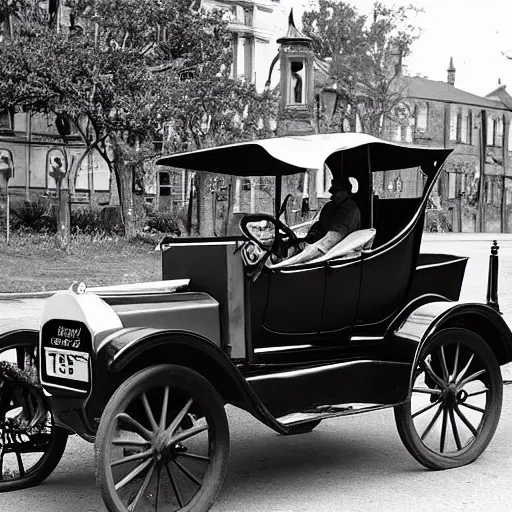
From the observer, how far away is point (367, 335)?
21.4 feet

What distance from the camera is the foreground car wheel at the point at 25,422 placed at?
576cm

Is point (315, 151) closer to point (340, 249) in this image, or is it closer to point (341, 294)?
point (340, 249)

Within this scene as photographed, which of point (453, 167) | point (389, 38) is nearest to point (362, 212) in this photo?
point (389, 38)

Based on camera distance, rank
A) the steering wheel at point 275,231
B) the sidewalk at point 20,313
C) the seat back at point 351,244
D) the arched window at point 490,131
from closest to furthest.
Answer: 1. the steering wheel at point 275,231
2. the seat back at point 351,244
3. the sidewalk at point 20,313
4. the arched window at point 490,131

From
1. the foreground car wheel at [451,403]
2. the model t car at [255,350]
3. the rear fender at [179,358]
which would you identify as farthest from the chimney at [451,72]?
the rear fender at [179,358]

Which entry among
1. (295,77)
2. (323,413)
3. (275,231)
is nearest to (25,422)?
(323,413)

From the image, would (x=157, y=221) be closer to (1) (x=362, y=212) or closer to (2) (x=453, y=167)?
(1) (x=362, y=212)

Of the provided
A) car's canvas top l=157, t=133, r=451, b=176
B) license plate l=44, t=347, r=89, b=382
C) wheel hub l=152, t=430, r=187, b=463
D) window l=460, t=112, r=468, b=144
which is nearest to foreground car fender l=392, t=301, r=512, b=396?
car's canvas top l=157, t=133, r=451, b=176

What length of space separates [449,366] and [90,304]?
265 cm

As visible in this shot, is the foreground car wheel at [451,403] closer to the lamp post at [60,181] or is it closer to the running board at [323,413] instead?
the running board at [323,413]

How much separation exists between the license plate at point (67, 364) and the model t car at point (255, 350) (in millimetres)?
10

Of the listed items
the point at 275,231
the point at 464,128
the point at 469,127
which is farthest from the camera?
the point at 469,127

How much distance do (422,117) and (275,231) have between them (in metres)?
62.0

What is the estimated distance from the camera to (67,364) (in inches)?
205
